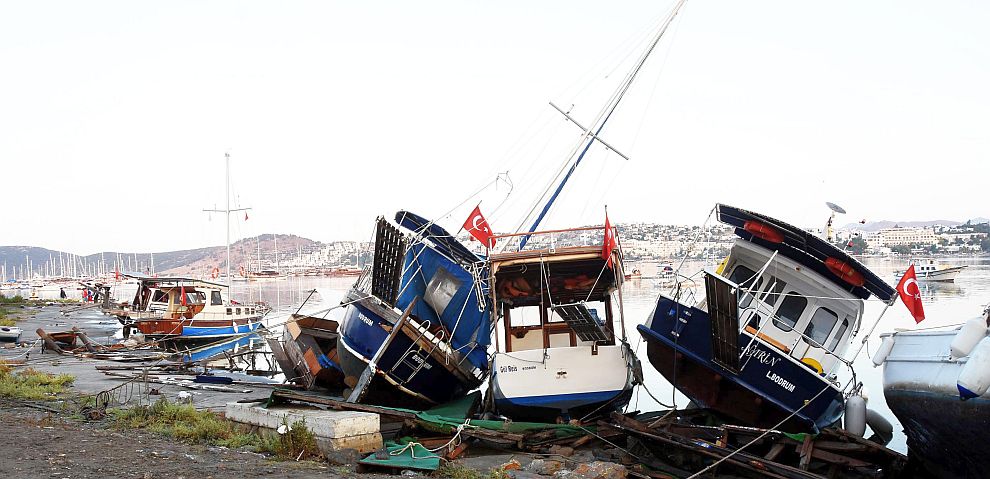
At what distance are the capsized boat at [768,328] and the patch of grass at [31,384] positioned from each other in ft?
37.8

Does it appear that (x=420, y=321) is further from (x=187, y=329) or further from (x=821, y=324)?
(x=187, y=329)

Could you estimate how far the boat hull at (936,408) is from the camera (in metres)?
10.7

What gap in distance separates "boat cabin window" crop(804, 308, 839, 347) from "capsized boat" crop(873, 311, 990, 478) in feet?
5.15

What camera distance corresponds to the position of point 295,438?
1050 centimetres

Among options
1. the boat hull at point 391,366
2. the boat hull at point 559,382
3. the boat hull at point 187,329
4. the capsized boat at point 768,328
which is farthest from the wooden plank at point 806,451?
the boat hull at point 187,329

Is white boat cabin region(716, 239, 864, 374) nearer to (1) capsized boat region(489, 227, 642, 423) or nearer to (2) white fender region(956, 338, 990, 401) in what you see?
(1) capsized boat region(489, 227, 642, 423)

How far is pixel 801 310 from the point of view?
15.8m

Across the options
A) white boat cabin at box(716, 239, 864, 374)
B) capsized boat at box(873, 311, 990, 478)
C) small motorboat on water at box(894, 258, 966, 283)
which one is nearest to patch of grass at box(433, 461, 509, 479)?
capsized boat at box(873, 311, 990, 478)

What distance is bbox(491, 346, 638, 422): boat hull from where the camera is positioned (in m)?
14.5

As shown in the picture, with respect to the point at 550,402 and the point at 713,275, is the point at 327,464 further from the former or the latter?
the point at 713,275

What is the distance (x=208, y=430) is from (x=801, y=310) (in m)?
10.9

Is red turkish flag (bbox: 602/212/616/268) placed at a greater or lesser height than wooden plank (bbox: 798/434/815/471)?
greater

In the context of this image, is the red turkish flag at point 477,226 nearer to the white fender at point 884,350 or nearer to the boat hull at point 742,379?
the boat hull at point 742,379

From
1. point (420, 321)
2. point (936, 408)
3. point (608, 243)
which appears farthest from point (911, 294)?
point (420, 321)
